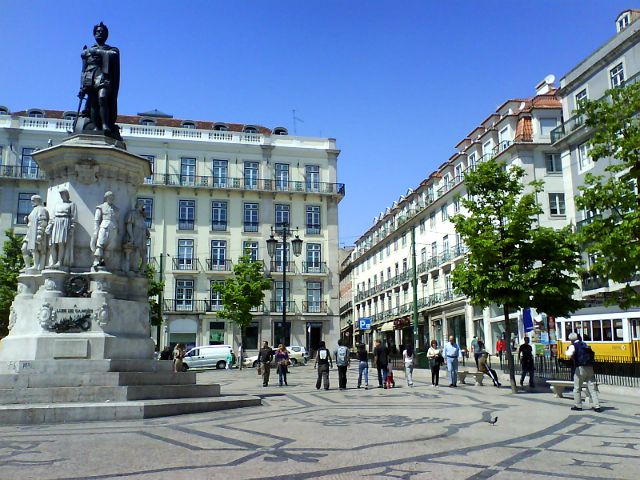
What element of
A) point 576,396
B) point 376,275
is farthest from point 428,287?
point 576,396

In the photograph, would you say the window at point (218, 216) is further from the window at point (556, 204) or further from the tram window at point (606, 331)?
the tram window at point (606, 331)

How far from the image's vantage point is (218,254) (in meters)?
48.6

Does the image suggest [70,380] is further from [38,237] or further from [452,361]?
[452,361]

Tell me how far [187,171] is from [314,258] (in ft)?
40.8

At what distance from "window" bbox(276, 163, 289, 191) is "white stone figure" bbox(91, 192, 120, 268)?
124 ft

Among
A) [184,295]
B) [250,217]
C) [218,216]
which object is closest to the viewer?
[184,295]

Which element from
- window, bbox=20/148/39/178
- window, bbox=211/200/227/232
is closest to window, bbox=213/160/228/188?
window, bbox=211/200/227/232

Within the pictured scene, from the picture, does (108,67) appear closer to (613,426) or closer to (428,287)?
(613,426)

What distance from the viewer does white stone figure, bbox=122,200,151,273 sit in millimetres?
12547

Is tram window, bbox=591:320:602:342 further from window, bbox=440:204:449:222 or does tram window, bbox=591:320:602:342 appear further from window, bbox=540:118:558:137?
window, bbox=440:204:449:222

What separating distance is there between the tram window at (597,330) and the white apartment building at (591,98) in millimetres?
84

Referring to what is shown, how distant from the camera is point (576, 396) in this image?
12445mm

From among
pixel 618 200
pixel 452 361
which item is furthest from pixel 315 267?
pixel 618 200

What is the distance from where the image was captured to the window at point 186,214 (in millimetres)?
48344
